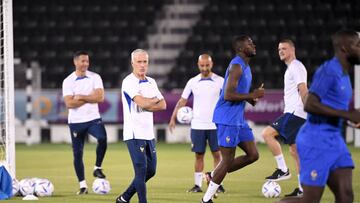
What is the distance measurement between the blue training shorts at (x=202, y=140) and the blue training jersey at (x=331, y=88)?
19.4ft

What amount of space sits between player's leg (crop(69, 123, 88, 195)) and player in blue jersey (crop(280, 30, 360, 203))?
6066 millimetres

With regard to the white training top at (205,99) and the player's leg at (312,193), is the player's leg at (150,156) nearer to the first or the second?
the white training top at (205,99)

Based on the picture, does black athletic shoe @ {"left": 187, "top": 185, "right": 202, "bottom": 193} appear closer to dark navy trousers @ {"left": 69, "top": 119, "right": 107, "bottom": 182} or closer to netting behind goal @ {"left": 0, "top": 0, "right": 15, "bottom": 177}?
dark navy trousers @ {"left": 69, "top": 119, "right": 107, "bottom": 182}

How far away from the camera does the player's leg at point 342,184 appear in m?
7.52

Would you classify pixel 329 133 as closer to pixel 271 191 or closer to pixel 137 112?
pixel 137 112

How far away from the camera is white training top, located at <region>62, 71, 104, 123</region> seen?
1352cm

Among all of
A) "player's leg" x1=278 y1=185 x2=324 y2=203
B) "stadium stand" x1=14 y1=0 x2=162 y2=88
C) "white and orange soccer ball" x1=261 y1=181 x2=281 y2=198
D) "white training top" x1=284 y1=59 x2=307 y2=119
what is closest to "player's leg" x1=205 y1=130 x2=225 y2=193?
"white and orange soccer ball" x1=261 y1=181 x2=281 y2=198

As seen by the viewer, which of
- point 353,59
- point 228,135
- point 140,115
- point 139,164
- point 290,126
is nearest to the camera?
point 353,59

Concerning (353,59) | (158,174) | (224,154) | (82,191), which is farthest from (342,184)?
(158,174)

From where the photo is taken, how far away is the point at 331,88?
24.7 feet

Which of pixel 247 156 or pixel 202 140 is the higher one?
pixel 247 156

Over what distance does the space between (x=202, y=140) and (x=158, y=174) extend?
304 centimetres

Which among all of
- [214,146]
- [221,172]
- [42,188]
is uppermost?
[221,172]

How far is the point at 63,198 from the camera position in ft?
40.7
